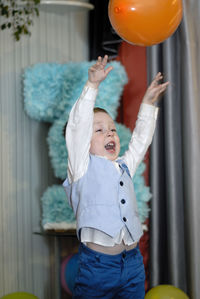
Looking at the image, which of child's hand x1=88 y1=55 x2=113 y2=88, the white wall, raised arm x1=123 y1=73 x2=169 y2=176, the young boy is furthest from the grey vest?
the white wall

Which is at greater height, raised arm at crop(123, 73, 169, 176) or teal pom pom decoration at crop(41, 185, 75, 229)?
raised arm at crop(123, 73, 169, 176)

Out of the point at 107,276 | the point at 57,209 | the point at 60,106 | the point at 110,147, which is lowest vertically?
the point at 107,276

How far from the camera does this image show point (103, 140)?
1578 mm

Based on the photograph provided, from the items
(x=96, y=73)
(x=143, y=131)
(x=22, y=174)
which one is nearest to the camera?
(x=96, y=73)

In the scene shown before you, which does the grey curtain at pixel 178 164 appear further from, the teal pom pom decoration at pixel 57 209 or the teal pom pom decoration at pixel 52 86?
the teal pom pom decoration at pixel 57 209

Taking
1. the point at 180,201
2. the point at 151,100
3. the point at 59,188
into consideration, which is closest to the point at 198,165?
the point at 180,201

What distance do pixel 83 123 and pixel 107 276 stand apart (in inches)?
20.9

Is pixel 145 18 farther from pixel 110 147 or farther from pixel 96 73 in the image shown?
pixel 110 147

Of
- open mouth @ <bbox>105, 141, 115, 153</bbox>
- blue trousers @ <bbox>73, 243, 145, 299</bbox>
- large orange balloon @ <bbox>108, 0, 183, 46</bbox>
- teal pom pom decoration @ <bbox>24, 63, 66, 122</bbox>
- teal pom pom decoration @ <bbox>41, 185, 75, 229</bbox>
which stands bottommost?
blue trousers @ <bbox>73, 243, 145, 299</bbox>

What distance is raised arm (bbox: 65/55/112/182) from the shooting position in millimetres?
1467

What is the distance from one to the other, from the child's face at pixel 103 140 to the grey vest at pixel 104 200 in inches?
1.3

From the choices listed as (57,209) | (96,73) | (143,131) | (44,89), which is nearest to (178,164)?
(143,131)

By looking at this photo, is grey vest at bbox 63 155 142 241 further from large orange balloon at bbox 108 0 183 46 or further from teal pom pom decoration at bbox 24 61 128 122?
teal pom pom decoration at bbox 24 61 128 122

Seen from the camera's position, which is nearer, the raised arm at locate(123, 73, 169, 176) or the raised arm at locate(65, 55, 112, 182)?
the raised arm at locate(65, 55, 112, 182)
